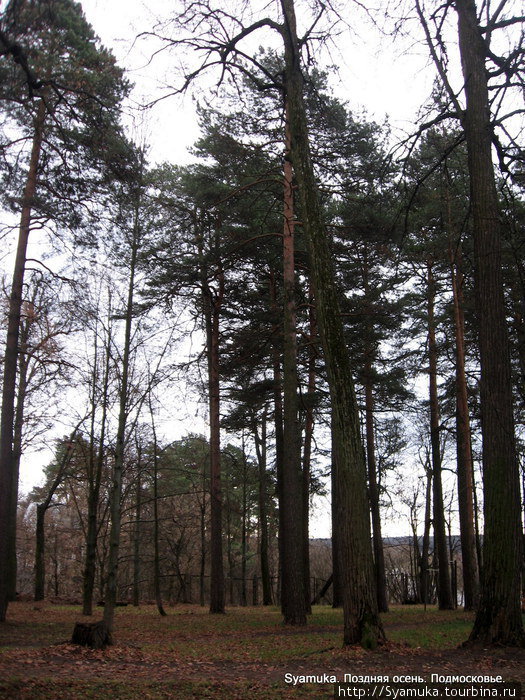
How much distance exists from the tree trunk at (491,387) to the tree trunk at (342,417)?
1.39 metres

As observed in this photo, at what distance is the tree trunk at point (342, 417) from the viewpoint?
6848 mm

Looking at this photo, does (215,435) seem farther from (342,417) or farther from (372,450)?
(342,417)

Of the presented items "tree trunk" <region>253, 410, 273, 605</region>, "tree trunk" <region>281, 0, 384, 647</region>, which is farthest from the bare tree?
"tree trunk" <region>253, 410, 273, 605</region>

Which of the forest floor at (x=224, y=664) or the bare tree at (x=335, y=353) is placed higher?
the bare tree at (x=335, y=353)

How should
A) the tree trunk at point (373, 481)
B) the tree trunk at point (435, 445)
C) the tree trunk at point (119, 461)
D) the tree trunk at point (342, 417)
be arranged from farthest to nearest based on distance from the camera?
the tree trunk at point (373, 481)
the tree trunk at point (435, 445)
the tree trunk at point (119, 461)
the tree trunk at point (342, 417)

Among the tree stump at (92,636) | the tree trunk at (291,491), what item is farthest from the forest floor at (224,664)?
the tree trunk at (291,491)

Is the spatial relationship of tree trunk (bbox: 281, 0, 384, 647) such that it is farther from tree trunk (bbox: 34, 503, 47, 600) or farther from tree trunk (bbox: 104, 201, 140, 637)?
tree trunk (bbox: 34, 503, 47, 600)

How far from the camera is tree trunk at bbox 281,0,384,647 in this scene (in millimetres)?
6848

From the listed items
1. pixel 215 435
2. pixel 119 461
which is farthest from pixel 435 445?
pixel 119 461

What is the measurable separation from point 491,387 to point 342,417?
1912 millimetres

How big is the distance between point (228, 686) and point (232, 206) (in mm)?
11102

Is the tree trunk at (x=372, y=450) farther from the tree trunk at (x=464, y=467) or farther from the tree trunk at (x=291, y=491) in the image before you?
the tree trunk at (x=291, y=491)

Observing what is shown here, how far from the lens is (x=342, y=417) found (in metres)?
7.27

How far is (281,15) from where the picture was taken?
28.5 ft
